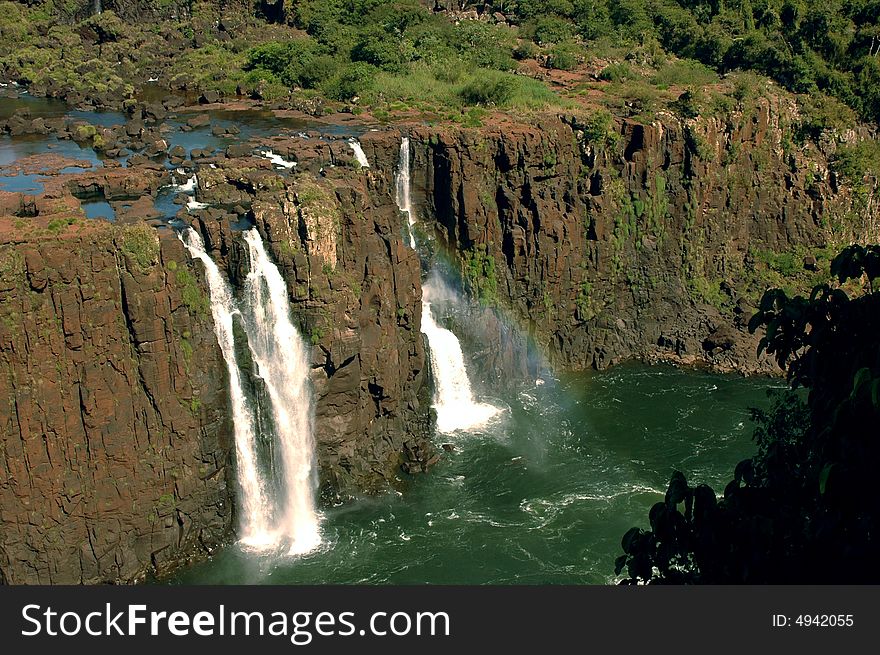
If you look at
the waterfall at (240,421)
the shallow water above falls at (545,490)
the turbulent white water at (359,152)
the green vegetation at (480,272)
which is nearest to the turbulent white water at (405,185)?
the turbulent white water at (359,152)

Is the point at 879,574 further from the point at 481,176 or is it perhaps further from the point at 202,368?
the point at 481,176

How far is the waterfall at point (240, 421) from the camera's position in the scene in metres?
37.8

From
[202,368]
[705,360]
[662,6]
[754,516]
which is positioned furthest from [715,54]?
[754,516]

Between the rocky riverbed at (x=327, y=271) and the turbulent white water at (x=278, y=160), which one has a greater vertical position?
the turbulent white water at (x=278, y=160)

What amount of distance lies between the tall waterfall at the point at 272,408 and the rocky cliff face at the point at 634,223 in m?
12.1

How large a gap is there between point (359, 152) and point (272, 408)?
A: 1391 centimetres

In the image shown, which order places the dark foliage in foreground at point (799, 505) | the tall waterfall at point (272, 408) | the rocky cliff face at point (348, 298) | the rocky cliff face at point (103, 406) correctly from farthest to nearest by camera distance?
the rocky cliff face at point (348, 298) → the tall waterfall at point (272, 408) → the rocky cliff face at point (103, 406) → the dark foliage in foreground at point (799, 505)

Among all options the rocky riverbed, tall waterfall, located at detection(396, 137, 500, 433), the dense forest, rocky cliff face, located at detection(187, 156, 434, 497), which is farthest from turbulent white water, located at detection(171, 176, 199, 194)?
the dense forest

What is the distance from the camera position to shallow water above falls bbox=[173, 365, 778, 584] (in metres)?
37.0

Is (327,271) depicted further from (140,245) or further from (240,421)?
(140,245)

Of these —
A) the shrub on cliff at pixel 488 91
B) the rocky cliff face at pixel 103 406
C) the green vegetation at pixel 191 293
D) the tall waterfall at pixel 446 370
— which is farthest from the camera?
the shrub on cliff at pixel 488 91

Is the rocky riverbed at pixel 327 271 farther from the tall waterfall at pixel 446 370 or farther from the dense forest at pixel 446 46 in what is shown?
the dense forest at pixel 446 46

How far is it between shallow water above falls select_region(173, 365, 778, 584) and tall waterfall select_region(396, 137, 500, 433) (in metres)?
1.36

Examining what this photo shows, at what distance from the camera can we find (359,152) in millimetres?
47438
